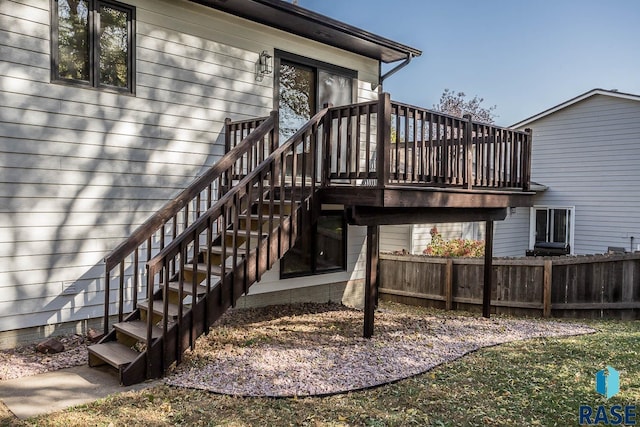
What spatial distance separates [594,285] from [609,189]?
23.0 feet

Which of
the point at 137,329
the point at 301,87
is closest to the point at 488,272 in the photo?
the point at 301,87

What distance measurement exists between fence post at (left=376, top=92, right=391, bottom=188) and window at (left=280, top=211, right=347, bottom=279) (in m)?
2.54

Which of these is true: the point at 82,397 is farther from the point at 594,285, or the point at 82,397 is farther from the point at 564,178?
the point at 564,178

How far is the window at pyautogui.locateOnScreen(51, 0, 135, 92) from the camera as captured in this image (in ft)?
18.4

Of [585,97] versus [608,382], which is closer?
[608,382]

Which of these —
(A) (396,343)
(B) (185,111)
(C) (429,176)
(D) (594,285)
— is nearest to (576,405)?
(A) (396,343)

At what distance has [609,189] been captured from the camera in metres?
14.2

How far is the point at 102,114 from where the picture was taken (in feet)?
19.6

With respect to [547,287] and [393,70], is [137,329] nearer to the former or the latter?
[393,70]

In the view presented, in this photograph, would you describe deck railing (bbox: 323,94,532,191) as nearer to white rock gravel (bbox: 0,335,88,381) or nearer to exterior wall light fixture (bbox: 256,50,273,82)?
exterior wall light fixture (bbox: 256,50,273,82)

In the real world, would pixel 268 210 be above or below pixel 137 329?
above

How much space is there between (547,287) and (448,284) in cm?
173

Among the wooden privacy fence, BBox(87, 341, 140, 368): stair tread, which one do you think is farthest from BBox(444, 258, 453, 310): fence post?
BBox(87, 341, 140, 368): stair tread

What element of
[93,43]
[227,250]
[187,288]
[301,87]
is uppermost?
[301,87]
